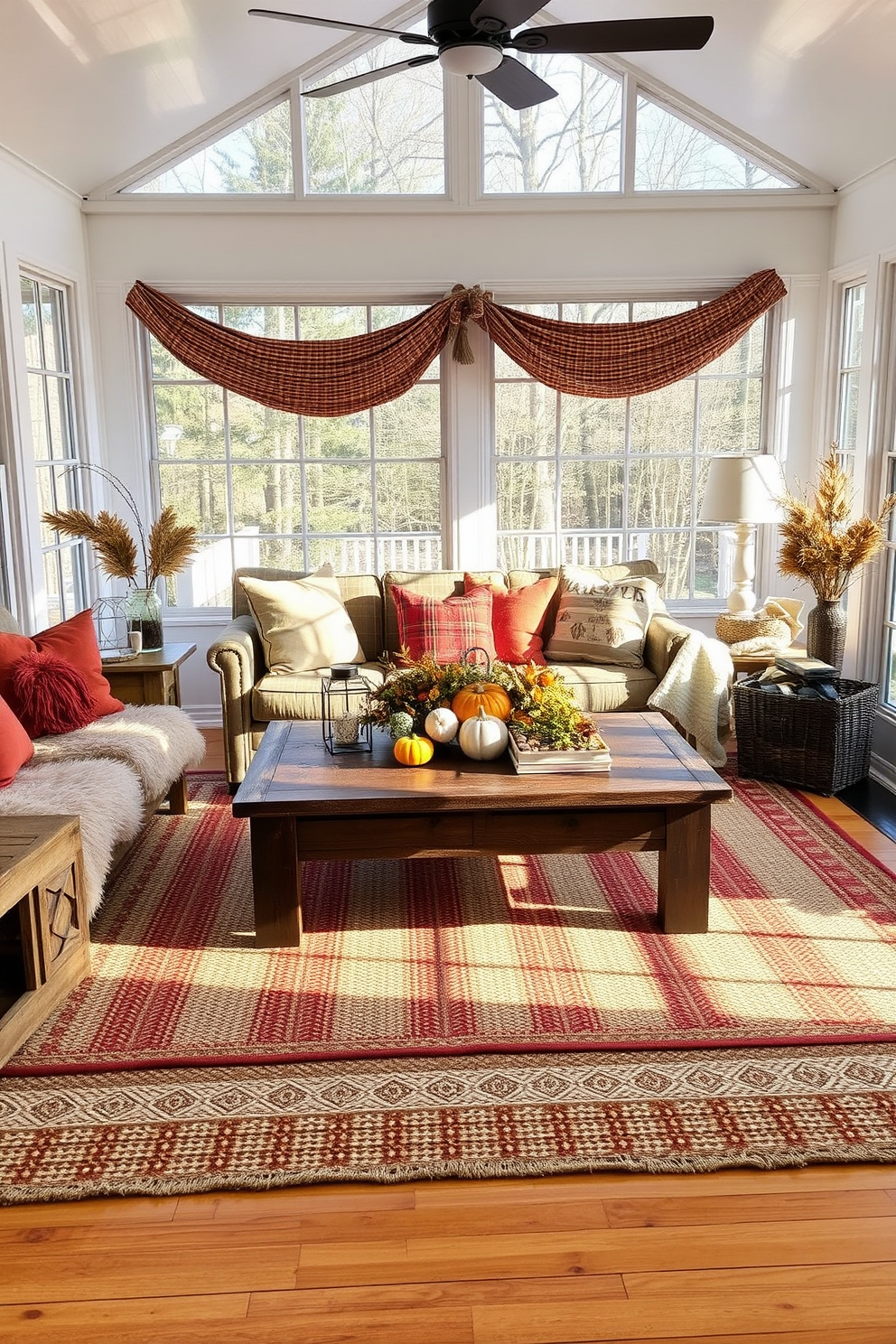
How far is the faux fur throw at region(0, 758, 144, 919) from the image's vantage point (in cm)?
312

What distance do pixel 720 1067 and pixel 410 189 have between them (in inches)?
174

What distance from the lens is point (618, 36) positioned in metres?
3.14

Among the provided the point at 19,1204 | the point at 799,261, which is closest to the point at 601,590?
the point at 799,261

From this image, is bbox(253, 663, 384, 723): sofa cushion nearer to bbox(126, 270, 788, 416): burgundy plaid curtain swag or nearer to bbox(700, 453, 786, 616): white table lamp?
bbox(126, 270, 788, 416): burgundy plaid curtain swag

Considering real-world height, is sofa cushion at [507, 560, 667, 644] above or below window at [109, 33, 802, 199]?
below

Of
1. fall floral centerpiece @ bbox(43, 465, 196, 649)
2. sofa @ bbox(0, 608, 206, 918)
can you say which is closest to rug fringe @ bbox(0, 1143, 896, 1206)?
sofa @ bbox(0, 608, 206, 918)

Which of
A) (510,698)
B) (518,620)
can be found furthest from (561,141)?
(510,698)

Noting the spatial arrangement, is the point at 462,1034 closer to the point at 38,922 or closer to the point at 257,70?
the point at 38,922

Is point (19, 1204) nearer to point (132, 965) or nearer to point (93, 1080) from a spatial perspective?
point (93, 1080)

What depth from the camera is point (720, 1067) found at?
2576mm

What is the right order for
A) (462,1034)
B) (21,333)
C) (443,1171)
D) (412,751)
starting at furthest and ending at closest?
(21,333) < (412,751) < (462,1034) < (443,1171)

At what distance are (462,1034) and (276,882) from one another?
2.52 feet

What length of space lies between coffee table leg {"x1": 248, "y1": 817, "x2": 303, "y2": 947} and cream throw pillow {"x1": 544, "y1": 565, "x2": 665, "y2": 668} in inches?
81.8

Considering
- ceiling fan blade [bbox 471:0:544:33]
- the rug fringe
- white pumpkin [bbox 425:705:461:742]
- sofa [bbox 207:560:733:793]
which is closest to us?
the rug fringe
